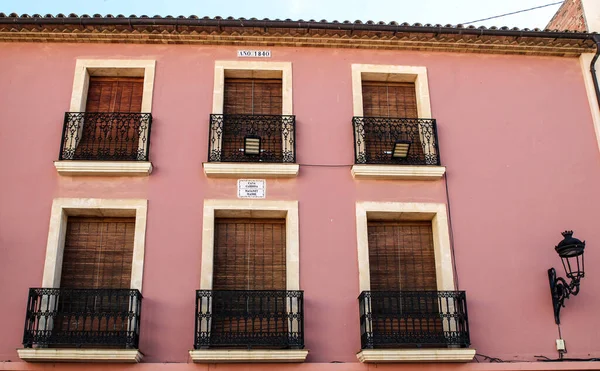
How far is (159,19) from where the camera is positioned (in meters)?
11.0

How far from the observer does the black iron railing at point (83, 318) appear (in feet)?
30.4

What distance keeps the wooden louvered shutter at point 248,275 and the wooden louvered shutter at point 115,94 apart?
8.17 ft

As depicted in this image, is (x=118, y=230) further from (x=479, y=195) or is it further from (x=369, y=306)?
(x=479, y=195)

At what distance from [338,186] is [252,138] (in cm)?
148

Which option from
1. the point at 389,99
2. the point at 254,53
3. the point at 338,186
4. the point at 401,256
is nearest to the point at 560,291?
the point at 401,256

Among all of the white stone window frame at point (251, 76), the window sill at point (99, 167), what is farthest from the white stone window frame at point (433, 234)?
the window sill at point (99, 167)

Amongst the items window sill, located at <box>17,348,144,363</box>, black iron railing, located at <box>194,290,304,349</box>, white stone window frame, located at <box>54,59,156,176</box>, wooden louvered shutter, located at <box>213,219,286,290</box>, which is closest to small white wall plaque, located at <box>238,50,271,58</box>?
white stone window frame, located at <box>54,59,156,176</box>

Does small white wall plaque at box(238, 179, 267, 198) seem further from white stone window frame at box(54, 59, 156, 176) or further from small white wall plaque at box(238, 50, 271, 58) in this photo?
small white wall plaque at box(238, 50, 271, 58)

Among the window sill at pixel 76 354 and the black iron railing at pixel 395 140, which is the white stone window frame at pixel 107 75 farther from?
the black iron railing at pixel 395 140

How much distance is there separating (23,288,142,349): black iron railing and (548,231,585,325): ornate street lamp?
5884mm

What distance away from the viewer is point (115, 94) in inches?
443

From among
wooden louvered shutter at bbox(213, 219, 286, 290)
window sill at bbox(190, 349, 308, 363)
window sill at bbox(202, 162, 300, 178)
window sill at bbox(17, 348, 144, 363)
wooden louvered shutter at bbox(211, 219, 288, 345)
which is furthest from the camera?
window sill at bbox(202, 162, 300, 178)

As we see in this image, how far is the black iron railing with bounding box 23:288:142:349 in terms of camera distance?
30.4 ft

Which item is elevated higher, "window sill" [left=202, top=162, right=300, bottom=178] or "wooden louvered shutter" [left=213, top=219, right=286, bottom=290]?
"window sill" [left=202, top=162, right=300, bottom=178]
